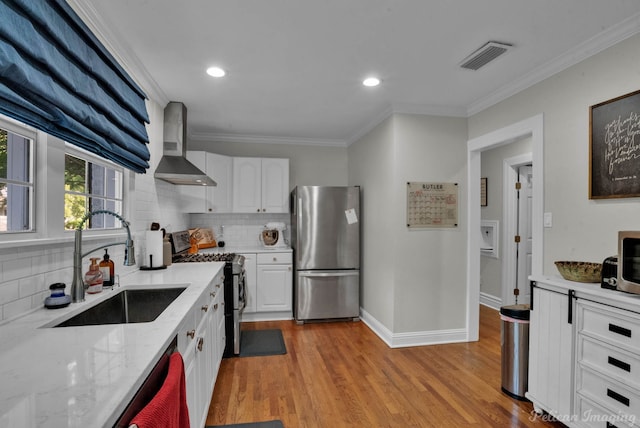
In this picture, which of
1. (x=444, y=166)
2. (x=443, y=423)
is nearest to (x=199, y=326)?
(x=443, y=423)

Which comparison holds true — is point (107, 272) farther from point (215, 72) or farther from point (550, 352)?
point (550, 352)

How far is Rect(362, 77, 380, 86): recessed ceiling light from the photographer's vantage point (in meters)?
2.72

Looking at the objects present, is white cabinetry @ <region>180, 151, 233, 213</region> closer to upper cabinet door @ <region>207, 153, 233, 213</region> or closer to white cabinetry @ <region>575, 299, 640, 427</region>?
upper cabinet door @ <region>207, 153, 233, 213</region>

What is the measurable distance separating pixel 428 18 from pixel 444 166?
1783 millimetres

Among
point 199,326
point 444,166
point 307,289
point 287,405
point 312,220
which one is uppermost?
point 444,166

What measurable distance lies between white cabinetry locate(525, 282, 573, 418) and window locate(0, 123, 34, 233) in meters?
2.86

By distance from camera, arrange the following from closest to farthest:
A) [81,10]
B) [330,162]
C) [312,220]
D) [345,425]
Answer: [81,10], [345,425], [312,220], [330,162]

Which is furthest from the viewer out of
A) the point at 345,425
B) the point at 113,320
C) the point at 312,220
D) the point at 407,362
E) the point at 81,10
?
the point at 312,220

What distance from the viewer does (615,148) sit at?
197cm

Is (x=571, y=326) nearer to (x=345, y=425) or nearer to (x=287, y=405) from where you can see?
(x=345, y=425)

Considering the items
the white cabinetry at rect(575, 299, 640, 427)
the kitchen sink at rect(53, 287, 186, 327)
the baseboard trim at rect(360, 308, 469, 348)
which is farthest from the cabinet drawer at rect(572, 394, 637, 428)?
the kitchen sink at rect(53, 287, 186, 327)

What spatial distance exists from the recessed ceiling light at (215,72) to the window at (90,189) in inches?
39.8

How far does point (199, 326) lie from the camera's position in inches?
74.3

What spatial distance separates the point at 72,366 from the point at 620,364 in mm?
2356
